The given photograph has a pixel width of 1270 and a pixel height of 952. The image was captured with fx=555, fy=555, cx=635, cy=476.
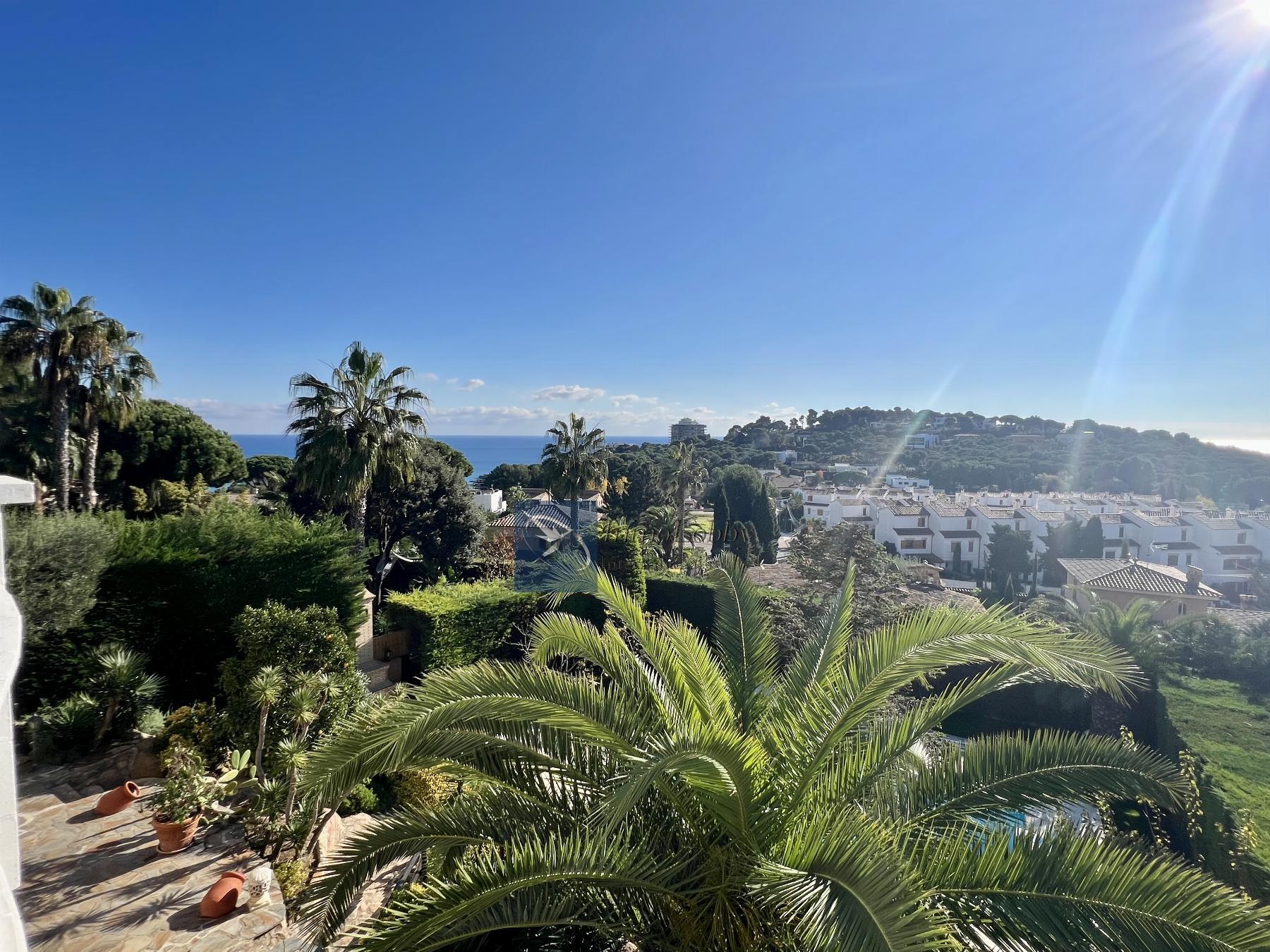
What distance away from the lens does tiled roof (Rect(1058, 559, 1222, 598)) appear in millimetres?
16578

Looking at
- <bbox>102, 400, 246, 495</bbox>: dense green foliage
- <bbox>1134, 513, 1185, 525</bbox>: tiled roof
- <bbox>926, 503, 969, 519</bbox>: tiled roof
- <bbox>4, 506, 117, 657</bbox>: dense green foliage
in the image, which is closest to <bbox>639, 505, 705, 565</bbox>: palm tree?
<bbox>102, 400, 246, 495</bbox>: dense green foliage

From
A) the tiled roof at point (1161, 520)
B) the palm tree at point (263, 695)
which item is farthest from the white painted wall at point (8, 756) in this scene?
the tiled roof at point (1161, 520)

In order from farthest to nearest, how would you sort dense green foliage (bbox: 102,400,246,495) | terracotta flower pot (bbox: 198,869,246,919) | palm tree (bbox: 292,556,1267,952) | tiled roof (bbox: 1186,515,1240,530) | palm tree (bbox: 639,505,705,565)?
palm tree (bbox: 639,505,705,565)
tiled roof (bbox: 1186,515,1240,530)
dense green foliage (bbox: 102,400,246,495)
terracotta flower pot (bbox: 198,869,246,919)
palm tree (bbox: 292,556,1267,952)

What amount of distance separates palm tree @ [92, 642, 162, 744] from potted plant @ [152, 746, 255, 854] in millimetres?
1978

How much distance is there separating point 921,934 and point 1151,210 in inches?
387

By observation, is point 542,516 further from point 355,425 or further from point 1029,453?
point 1029,453

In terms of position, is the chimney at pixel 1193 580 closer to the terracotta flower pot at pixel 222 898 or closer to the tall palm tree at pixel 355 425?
the tall palm tree at pixel 355 425

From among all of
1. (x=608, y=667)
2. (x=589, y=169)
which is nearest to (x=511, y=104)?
(x=589, y=169)

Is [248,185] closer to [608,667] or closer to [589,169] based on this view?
[589,169]

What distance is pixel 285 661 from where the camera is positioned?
6.26 metres

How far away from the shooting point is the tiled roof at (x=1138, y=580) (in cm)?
1658

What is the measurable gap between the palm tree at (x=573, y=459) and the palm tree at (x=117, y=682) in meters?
13.7

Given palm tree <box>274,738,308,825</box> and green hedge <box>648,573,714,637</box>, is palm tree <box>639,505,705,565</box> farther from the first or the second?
palm tree <box>274,738,308,825</box>

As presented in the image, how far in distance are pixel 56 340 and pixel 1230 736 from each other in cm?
2501
